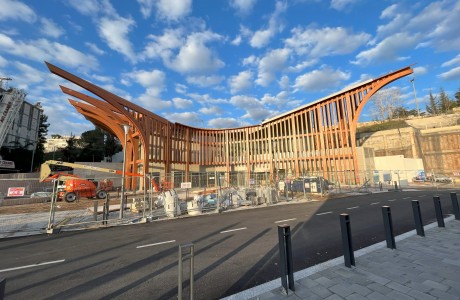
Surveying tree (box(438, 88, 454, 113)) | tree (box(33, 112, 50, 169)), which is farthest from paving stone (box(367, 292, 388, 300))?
tree (box(438, 88, 454, 113))

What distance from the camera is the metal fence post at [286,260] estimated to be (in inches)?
140

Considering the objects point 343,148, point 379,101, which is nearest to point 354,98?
point 343,148

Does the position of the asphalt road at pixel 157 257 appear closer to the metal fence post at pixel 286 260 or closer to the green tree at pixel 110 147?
the metal fence post at pixel 286 260

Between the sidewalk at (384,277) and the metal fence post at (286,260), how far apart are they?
0.14m

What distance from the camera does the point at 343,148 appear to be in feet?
116

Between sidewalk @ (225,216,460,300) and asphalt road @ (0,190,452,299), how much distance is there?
21.9 inches

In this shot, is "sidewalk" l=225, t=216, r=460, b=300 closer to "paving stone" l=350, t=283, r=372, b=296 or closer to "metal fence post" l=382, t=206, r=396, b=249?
"paving stone" l=350, t=283, r=372, b=296

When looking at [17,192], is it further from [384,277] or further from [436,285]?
[436,285]

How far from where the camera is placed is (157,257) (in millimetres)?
5781

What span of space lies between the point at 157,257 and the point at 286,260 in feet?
12.5

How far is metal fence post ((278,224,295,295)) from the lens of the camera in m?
3.57

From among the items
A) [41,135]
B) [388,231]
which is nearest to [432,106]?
[388,231]

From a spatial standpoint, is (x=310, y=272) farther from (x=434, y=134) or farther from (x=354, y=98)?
(x=434, y=134)

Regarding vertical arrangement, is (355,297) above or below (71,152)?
below
